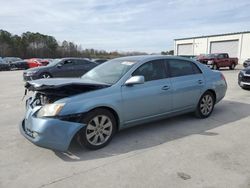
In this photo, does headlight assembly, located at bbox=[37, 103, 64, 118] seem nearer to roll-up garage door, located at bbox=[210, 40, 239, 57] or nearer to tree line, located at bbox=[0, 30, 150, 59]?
roll-up garage door, located at bbox=[210, 40, 239, 57]

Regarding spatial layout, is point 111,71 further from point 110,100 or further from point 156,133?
point 156,133

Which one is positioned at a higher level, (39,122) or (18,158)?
(39,122)

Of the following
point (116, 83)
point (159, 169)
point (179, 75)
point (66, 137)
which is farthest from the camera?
point (179, 75)

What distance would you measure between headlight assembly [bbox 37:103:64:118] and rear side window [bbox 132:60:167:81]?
1.54 m

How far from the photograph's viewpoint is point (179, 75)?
217 inches

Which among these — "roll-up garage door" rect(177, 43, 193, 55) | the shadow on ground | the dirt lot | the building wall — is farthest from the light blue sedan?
"roll-up garage door" rect(177, 43, 193, 55)

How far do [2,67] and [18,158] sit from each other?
2757 cm

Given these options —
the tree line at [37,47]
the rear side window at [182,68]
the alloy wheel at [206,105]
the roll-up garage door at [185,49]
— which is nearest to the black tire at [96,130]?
the rear side window at [182,68]

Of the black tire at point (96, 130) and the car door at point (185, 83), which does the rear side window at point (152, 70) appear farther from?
the black tire at point (96, 130)

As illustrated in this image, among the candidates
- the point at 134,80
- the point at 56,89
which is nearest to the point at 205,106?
the point at 134,80

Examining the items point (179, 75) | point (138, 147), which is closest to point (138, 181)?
point (138, 147)

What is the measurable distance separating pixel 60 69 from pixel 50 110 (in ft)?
32.4

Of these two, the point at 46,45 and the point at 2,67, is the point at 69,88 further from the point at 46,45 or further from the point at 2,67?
the point at 46,45

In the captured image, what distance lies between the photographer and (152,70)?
506cm
